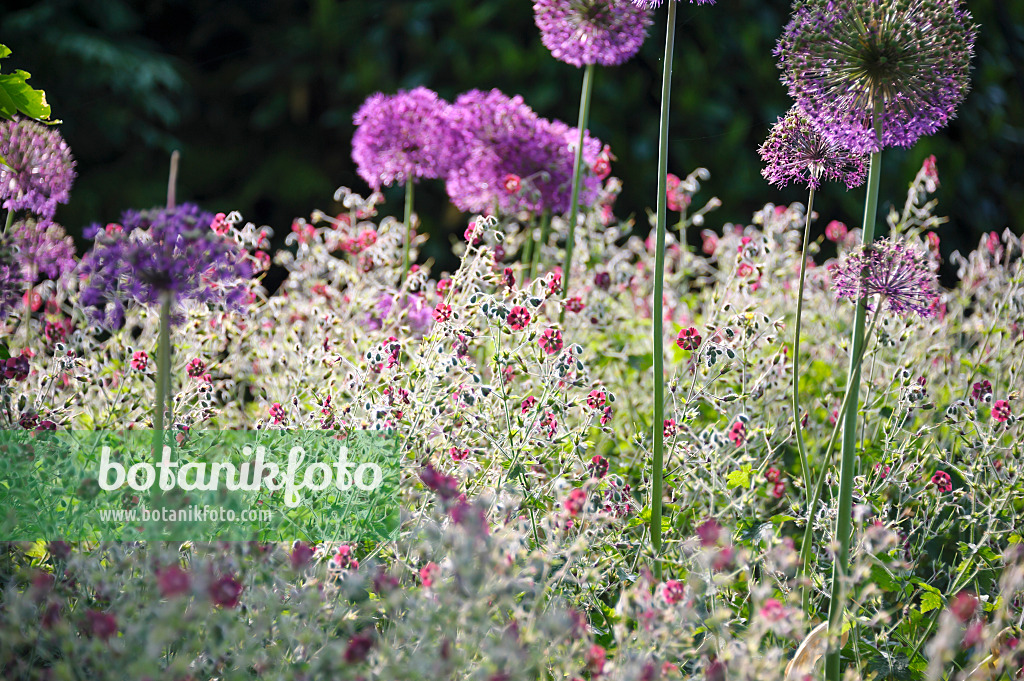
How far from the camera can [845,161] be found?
74.1 inches

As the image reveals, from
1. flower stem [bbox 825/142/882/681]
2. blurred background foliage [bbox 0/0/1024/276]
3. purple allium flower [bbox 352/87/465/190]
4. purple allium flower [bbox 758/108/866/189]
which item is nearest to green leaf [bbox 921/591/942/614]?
flower stem [bbox 825/142/882/681]

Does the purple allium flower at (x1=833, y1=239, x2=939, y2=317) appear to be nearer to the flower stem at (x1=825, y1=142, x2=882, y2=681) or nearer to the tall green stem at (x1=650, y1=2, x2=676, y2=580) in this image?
the flower stem at (x1=825, y1=142, x2=882, y2=681)

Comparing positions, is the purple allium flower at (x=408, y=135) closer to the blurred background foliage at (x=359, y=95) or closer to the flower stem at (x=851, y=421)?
the flower stem at (x=851, y=421)

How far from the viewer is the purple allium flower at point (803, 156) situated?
1854mm

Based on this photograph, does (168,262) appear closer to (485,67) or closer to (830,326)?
(830,326)

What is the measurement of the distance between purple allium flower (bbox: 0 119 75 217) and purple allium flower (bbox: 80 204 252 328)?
0.70 meters

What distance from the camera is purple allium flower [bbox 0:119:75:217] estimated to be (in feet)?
7.25

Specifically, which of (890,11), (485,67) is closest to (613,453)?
(890,11)

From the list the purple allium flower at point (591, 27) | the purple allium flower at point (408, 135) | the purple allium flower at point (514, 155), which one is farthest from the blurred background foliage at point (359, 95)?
the purple allium flower at point (591, 27)

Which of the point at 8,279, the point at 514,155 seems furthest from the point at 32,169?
the point at 514,155

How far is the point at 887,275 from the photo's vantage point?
5.43 ft

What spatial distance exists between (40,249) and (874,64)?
2.11 metres

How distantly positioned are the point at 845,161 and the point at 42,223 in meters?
2.13

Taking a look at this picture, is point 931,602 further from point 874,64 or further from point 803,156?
point 874,64
